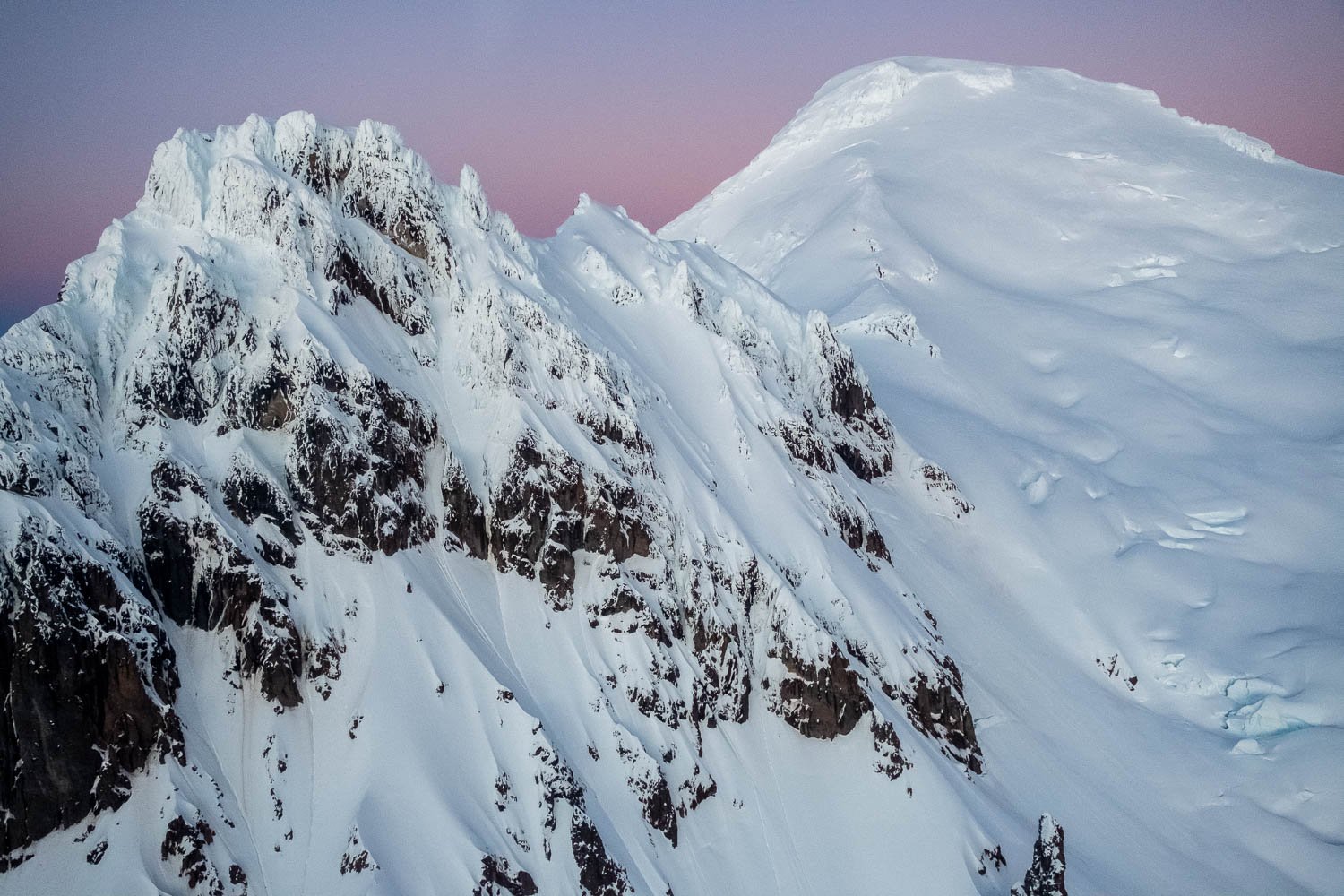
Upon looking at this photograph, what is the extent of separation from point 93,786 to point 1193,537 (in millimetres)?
98279

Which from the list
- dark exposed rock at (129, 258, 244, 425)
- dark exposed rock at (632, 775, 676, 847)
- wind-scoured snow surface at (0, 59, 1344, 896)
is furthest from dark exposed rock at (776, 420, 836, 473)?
dark exposed rock at (129, 258, 244, 425)

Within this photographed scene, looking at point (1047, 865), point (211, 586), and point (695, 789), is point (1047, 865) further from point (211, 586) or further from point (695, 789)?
point (211, 586)

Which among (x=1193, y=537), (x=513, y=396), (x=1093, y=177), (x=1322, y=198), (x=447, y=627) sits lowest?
(x=447, y=627)

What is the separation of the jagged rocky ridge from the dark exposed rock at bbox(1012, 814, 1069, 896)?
28.8 ft

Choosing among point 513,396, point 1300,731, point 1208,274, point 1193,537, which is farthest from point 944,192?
point 513,396

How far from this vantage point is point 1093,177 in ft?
566

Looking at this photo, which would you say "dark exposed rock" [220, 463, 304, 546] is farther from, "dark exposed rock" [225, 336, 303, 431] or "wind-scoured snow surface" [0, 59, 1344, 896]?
"dark exposed rock" [225, 336, 303, 431]

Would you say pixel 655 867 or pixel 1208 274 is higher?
pixel 1208 274

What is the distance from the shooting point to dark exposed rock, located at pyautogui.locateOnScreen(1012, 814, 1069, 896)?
193ft

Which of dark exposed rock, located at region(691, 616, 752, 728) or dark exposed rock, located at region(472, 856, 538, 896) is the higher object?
dark exposed rock, located at region(691, 616, 752, 728)

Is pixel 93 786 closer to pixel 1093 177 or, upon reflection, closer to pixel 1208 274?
pixel 1208 274

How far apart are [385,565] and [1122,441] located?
8881cm

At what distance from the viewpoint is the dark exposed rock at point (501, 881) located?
168 ft

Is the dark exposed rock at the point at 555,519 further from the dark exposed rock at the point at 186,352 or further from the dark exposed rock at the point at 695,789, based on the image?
the dark exposed rock at the point at 186,352
